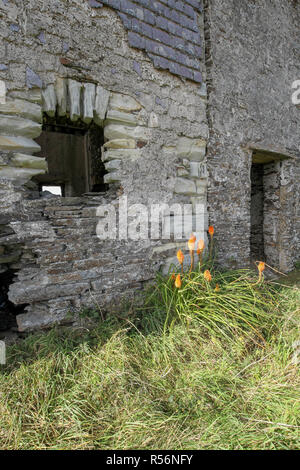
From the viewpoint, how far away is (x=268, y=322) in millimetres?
2465

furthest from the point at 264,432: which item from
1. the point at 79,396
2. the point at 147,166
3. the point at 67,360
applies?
the point at 147,166

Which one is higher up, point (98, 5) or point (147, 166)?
point (98, 5)

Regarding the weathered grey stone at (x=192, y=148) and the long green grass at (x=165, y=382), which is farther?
the weathered grey stone at (x=192, y=148)

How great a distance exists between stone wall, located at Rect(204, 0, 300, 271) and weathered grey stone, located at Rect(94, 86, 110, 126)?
60.5 inches

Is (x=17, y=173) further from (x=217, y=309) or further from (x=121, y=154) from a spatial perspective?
(x=217, y=309)

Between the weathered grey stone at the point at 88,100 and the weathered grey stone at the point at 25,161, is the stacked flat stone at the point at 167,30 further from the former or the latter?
the weathered grey stone at the point at 25,161

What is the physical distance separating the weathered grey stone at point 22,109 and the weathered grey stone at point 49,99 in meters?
0.06

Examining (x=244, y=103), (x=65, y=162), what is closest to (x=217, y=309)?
(x=244, y=103)

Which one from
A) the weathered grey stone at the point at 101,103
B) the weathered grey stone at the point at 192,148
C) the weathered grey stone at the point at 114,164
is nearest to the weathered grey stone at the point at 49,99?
the weathered grey stone at the point at 101,103

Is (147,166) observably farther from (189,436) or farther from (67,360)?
(189,436)

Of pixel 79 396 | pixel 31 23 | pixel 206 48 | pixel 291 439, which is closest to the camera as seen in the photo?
pixel 291 439

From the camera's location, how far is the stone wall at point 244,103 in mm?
3619

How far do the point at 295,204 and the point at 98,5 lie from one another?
4.43m

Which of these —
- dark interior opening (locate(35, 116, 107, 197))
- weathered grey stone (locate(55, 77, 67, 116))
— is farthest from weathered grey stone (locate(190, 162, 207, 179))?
dark interior opening (locate(35, 116, 107, 197))
